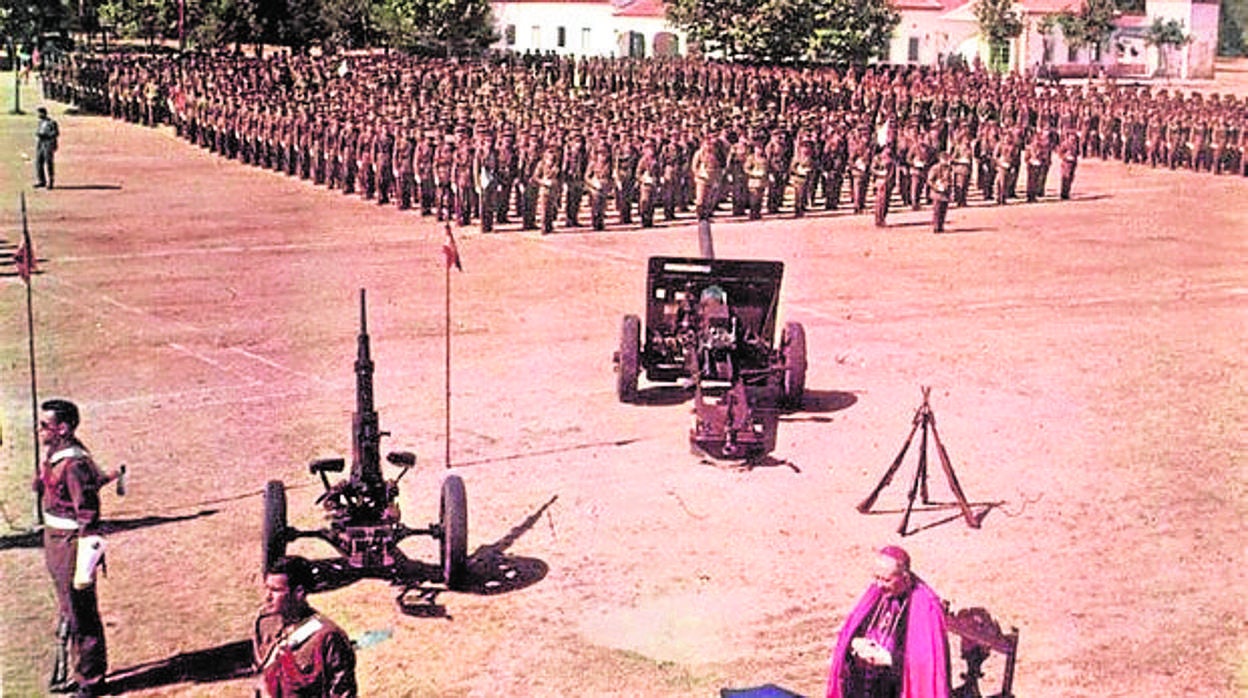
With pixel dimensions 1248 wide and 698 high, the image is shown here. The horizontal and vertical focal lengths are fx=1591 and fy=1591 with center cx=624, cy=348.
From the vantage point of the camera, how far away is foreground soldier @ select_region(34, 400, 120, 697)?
715cm

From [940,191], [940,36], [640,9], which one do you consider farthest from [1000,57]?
[940,191]

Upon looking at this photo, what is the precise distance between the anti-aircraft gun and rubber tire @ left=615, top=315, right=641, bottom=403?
426cm

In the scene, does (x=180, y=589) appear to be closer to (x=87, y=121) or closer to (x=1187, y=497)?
(x=1187, y=497)

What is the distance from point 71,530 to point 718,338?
20.3 feet

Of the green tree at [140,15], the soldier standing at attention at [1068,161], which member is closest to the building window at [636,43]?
the green tree at [140,15]

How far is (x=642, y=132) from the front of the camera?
25.5m

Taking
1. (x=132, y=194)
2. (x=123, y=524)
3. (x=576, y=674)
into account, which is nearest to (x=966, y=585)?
(x=576, y=674)

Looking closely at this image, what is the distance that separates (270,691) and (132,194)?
22611 mm

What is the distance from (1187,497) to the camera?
417 inches

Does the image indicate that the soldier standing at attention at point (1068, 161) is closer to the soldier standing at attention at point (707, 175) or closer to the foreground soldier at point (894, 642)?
the soldier standing at attention at point (707, 175)

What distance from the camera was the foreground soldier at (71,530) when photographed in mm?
Result: 7152

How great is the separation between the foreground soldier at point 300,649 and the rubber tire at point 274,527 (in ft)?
9.27

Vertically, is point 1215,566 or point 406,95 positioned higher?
point 406,95

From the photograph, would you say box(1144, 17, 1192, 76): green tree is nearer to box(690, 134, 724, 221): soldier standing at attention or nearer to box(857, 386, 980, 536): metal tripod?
box(690, 134, 724, 221): soldier standing at attention
